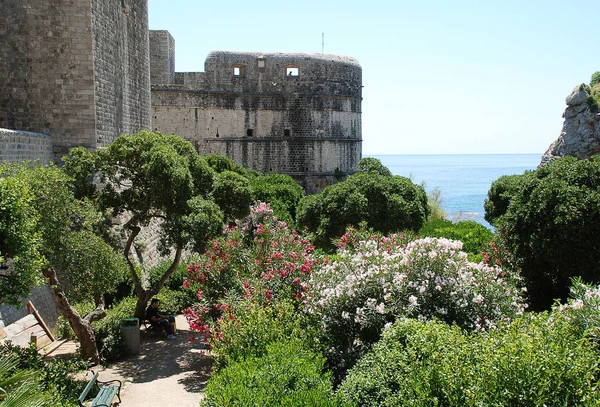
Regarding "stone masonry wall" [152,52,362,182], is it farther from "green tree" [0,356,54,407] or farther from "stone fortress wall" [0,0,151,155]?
"green tree" [0,356,54,407]

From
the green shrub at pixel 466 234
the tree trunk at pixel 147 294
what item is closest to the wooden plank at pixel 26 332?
the tree trunk at pixel 147 294

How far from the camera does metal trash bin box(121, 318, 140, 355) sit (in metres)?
10.4

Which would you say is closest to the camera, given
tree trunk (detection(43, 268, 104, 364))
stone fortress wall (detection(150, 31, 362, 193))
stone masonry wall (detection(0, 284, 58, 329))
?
tree trunk (detection(43, 268, 104, 364))

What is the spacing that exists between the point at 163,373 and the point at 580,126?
3061 cm

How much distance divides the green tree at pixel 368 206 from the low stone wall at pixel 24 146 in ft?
23.5

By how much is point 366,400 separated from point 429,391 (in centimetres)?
93

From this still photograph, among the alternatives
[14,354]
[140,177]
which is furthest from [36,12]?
[14,354]

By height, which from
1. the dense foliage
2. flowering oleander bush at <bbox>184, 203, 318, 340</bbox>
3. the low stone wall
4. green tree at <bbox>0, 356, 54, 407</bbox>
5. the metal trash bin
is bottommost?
the metal trash bin

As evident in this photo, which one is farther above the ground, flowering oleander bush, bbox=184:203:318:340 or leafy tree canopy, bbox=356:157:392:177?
leafy tree canopy, bbox=356:157:392:177

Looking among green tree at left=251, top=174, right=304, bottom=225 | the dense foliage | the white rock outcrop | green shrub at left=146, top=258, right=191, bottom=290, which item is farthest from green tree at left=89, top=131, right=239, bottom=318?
the dense foliage

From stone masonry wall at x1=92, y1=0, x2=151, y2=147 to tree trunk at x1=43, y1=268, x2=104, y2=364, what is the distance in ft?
14.5

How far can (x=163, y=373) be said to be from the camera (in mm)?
9633

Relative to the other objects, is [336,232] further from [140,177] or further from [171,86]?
[171,86]

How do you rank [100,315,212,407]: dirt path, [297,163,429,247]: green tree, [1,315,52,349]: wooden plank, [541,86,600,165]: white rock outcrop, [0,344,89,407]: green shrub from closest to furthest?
[0,344,89,407]: green shrub
[100,315,212,407]: dirt path
[1,315,52,349]: wooden plank
[297,163,429,247]: green tree
[541,86,600,165]: white rock outcrop
